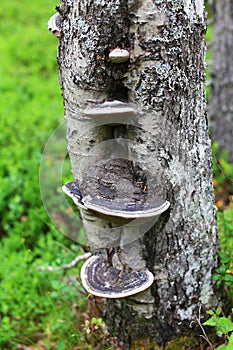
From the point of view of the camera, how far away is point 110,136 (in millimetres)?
2059

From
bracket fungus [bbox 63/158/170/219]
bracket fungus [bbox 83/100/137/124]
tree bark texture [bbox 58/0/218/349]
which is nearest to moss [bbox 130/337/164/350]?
tree bark texture [bbox 58/0/218/349]

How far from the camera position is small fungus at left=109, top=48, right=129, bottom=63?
175 centimetres

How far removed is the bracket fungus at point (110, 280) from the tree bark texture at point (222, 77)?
2884 mm

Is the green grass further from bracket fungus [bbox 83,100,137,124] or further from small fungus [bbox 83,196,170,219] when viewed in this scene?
bracket fungus [bbox 83,100,137,124]

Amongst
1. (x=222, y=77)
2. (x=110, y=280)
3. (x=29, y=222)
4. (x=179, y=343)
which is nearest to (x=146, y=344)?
(x=179, y=343)

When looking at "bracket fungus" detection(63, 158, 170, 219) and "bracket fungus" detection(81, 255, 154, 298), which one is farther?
"bracket fungus" detection(81, 255, 154, 298)

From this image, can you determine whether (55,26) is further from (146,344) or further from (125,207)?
(146,344)

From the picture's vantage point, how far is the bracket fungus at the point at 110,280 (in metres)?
2.03

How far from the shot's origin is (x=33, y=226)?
383 cm

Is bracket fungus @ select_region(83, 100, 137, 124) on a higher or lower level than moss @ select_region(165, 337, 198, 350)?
higher

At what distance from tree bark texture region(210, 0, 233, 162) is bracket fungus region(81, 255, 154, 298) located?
9.46 ft

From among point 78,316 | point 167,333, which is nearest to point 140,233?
point 167,333

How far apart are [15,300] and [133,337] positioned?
1.07 meters

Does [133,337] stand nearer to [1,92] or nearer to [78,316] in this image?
[78,316]
